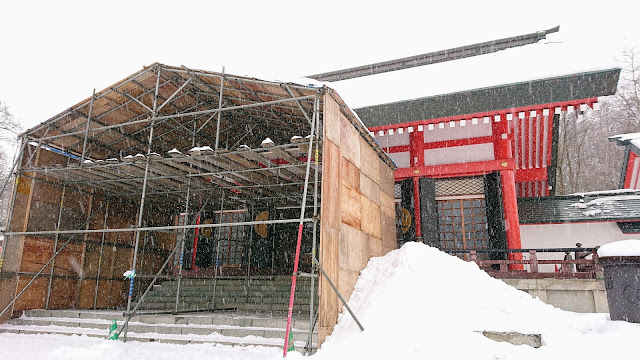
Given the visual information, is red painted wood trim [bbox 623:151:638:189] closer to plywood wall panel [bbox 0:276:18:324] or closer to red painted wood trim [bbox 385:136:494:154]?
red painted wood trim [bbox 385:136:494:154]

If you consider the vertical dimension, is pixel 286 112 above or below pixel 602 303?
above

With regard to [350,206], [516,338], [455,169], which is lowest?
[516,338]

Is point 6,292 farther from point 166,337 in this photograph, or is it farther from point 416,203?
point 416,203

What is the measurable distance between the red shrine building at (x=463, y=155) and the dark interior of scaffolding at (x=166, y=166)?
255 centimetres

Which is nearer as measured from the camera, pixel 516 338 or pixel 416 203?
pixel 516 338

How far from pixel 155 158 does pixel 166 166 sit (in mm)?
750

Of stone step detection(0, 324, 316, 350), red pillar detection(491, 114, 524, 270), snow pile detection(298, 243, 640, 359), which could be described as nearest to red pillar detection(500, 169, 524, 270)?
red pillar detection(491, 114, 524, 270)

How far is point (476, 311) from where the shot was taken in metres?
5.90

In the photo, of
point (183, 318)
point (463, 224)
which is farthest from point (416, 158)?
point (183, 318)

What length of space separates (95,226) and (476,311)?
9986 mm

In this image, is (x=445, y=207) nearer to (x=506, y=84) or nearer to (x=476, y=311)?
(x=506, y=84)

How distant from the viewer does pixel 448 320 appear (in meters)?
5.64

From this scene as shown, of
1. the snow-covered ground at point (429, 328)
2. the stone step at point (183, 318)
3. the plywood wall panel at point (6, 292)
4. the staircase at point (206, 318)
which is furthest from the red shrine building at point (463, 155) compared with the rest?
the plywood wall panel at point (6, 292)

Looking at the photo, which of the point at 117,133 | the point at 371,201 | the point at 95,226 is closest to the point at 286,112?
the point at 371,201
